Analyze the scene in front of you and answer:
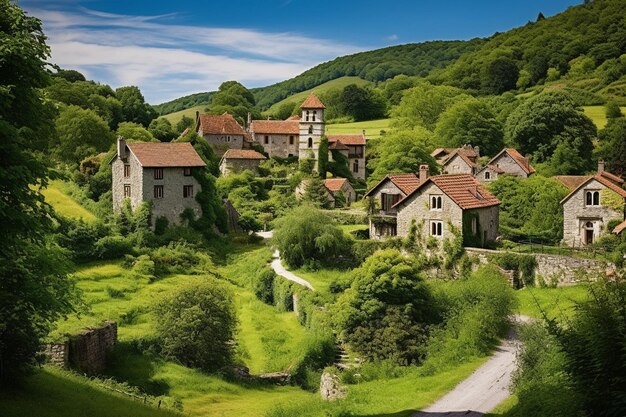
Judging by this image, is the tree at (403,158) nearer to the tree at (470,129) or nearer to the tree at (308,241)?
the tree at (308,241)

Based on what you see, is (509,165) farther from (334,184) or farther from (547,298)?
(547,298)

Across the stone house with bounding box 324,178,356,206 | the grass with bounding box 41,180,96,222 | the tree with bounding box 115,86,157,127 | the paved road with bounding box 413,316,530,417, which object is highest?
the tree with bounding box 115,86,157,127

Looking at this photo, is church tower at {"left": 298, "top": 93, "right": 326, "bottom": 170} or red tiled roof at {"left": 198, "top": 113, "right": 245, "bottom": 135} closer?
church tower at {"left": 298, "top": 93, "right": 326, "bottom": 170}

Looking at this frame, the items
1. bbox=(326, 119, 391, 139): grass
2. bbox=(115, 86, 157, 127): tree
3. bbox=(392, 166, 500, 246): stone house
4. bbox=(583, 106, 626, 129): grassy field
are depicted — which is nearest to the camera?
bbox=(392, 166, 500, 246): stone house

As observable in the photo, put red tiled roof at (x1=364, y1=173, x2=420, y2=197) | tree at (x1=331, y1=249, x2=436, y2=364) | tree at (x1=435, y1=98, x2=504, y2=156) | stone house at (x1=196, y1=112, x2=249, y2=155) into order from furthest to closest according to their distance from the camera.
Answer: tree at (x1=435, y1=98, x2=504, y2=156), stone house at (x1=196, y1=112, x2=249, y2=155), red tiled roof at (x1=364, y1=173, x2=420, y2=197), tree at (x1=331, y1=249, x2=436, y2=364)

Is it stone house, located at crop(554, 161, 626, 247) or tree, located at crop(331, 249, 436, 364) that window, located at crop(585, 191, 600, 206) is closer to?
stone house, located at crop(554, 161, 626, 247)

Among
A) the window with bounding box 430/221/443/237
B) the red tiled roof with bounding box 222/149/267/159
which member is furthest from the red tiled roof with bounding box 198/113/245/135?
the window with bounding box 430/221/443/237
